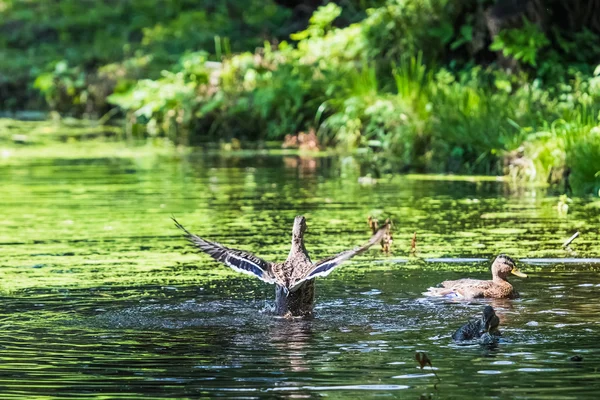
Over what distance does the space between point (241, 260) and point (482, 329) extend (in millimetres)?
1817

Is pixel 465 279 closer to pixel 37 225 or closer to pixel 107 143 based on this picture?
pixel 37 225

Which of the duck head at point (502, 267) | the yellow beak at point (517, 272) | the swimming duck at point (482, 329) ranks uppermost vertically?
the duck head at point (502, 267)

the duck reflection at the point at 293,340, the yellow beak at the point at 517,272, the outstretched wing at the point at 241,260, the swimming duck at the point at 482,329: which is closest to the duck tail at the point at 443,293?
the yellow beak at the point at 517,272

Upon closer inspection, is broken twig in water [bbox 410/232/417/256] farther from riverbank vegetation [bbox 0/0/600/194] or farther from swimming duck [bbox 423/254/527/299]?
riverbank vegetation [bbox 0/0/600/194]

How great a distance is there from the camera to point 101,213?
50.3 feet

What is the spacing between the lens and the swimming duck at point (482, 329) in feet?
27.2

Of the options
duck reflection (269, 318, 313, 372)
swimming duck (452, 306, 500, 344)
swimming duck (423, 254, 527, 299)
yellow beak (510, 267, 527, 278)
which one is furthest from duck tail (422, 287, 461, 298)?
swimming duck (452, 306, 500, 344)

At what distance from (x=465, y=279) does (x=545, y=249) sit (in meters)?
1.96

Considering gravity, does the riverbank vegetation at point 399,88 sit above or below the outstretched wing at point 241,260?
above

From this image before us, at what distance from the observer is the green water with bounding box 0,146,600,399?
293 inches

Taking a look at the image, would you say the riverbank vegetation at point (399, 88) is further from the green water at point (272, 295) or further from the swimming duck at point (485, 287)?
the swimming duck at point (485, 287)

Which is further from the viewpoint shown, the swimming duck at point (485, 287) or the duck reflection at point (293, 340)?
the swimming duck at point (485, 287)

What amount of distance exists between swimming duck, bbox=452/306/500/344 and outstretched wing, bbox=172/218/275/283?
1.40 metres

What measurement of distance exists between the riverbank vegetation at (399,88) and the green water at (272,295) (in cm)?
95
